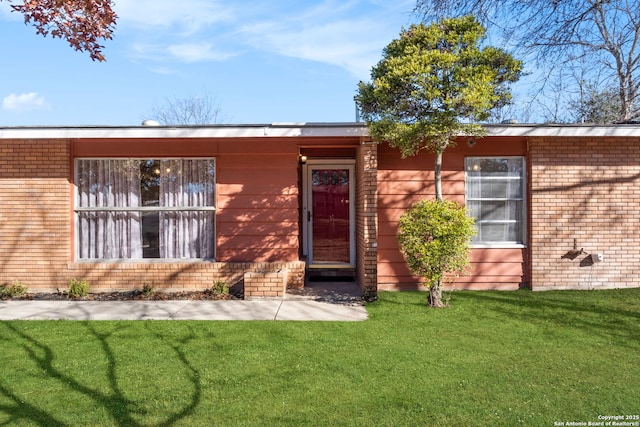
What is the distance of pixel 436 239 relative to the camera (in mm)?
5625

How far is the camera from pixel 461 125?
18.0ft

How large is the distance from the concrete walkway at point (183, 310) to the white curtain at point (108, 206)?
129 centimetres

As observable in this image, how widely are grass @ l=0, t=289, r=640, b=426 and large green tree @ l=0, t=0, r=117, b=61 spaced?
3.49m

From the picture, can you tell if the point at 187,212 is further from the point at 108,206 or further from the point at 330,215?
the point at 330,215

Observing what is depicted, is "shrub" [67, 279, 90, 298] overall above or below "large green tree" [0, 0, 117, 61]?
below

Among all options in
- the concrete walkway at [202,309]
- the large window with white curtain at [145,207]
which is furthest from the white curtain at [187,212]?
the concrete walkway at [202,309]

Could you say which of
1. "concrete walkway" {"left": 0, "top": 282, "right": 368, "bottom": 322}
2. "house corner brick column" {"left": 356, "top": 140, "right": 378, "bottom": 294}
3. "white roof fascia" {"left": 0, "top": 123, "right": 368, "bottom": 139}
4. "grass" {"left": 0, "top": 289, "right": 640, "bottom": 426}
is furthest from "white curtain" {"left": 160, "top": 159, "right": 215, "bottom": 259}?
"house corner brick column" {"left": 356, "top": 140, "right": 378, "bottom": 294}

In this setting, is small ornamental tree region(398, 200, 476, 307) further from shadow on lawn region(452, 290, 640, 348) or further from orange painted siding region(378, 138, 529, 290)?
orange painted siding region(378, 138, 529, 290)

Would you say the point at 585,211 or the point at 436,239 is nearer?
the point at 436,239

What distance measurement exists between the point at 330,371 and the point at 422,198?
4256mm

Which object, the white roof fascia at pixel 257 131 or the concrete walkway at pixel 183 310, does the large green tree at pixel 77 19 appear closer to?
the white roof fascia at pixel 257 131

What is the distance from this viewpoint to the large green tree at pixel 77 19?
4.35 meters

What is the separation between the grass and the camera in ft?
9.66

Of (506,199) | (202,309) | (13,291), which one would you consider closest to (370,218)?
(506,199)
